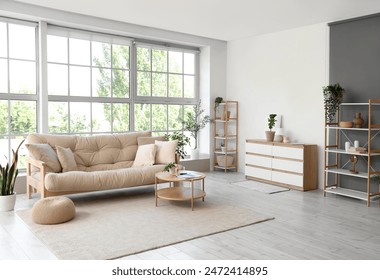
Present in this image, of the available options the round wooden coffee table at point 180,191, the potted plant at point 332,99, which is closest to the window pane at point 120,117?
the round wooden coffee table at point 180,191

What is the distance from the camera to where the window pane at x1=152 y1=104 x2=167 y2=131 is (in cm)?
770

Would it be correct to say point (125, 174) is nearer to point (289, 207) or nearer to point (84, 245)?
point (84, 245)

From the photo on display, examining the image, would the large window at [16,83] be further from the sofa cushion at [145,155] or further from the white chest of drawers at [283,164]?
the white chest of drawers at [283,164]

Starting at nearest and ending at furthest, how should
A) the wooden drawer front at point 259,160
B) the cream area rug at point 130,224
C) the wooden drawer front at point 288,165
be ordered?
the cream area rug at point 130,224 < the wooden drawer front at point 288,165 < the wooden drawer front at point 259,160

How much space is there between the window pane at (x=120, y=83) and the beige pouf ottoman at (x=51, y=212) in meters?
3.34

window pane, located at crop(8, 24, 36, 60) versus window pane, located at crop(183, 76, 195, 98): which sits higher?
window pane, located at crop(8, 24, 36, 60)

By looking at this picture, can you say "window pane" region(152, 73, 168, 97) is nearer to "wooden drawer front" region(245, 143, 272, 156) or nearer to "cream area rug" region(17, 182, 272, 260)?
"wooden drawer front" region(245, 143, 272, 156)

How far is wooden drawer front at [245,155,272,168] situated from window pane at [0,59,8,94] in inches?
176

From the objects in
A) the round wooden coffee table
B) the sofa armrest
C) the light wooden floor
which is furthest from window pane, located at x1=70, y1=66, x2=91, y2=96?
the round wooden coffee table

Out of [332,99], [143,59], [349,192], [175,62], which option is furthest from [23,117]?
[349,192]

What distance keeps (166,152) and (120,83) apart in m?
2.09

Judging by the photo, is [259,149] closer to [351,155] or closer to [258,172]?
[258,172]

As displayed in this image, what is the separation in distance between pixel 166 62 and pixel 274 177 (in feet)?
11.1

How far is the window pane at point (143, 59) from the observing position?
738cm
